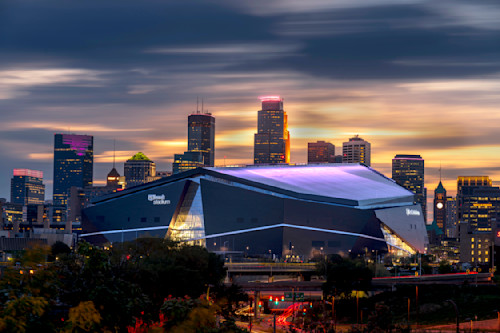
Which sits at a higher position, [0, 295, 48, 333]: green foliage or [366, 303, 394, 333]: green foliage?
[0, 295, 48, 333]: green foliage

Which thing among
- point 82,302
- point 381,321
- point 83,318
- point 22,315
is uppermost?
point 82,302

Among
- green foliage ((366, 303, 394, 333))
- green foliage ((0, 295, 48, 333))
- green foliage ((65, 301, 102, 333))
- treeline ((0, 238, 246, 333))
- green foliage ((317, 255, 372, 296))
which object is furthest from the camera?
green foliage ((317, 255, 372, 296))

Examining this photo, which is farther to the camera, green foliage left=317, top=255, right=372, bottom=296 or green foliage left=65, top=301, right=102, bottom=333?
green foliage left=317, top=255, right=372, bottom=296

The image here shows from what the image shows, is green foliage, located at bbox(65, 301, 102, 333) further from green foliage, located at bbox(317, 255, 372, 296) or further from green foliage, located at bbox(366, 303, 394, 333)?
green foliage, located at bbox(317, 255, 372, 296)

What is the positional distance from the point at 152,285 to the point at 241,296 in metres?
27.0

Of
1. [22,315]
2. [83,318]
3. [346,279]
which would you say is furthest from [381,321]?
[346,279]

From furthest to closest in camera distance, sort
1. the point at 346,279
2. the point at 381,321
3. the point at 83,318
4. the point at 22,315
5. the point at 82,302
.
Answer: the point at 346,279 → the point at 381,321 → the point at 82,302 → the point at 83,318 → the point at 22,315

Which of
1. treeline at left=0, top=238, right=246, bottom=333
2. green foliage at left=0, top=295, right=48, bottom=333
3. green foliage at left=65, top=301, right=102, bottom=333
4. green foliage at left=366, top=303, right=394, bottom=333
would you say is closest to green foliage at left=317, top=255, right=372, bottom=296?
green foliage at left=366, top=303, right=394, bottom=333

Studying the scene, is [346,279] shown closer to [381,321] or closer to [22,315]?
[381,321]

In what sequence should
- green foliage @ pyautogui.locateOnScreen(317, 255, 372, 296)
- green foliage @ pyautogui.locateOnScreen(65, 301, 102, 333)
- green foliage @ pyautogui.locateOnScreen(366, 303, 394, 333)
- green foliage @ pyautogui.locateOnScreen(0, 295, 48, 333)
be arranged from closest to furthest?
green foliage @ pyautogui.locateOnScreen(0, 295, 48, 333), green foliage @ pyautogui.locateOnScreen(65, 301, 102, 333), green foliage @ pyautogui.locateOnScreen(366, 303, 394, 333), green foliage @ pyautogui.locateOnScreen(317, 255, 372, 296)

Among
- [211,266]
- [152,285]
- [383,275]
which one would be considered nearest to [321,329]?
[152,285]

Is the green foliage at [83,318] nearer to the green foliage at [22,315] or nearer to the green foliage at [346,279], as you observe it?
the green foliage at [22,315]

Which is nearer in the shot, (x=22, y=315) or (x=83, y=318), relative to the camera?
(x=22, y=315)

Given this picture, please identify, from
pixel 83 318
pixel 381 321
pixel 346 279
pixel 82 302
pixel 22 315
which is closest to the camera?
pixel 22 315
